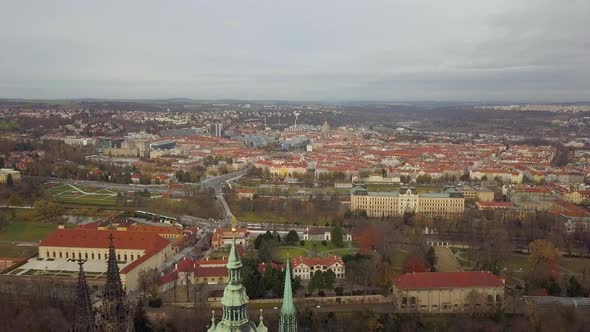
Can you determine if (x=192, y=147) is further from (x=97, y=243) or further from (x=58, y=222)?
(x=97, y=243)

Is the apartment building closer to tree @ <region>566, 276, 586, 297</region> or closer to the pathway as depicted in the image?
the pathway

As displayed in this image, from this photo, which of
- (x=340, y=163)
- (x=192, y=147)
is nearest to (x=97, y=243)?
(x=340, y=163)

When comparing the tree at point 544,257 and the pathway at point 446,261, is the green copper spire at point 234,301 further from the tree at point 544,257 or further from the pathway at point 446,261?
the tree at point 544,257

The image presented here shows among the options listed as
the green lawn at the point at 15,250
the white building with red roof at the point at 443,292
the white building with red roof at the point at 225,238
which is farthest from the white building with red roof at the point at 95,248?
the white building with red roof at the point at 443,292

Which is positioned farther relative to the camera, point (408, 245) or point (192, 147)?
point (192, 147)

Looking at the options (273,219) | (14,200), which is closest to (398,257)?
(273,219)

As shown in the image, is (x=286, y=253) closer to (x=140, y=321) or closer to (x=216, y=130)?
(x=140, y=321)
